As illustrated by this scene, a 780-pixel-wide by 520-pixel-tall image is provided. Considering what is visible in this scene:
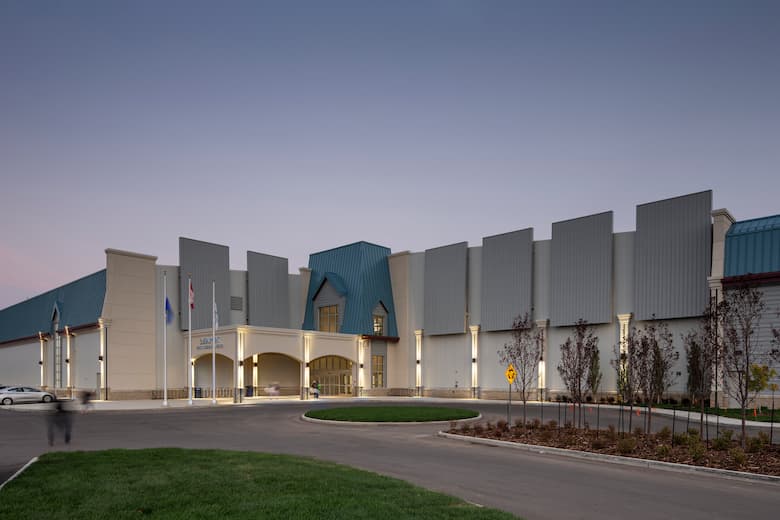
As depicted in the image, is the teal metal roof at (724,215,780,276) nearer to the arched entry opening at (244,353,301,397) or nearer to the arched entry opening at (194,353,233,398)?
the arched entry opening at (244,353,301,397)

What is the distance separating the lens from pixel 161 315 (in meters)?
48.4

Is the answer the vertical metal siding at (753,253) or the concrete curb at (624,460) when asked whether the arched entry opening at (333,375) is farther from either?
the concrete curb at (624,460)

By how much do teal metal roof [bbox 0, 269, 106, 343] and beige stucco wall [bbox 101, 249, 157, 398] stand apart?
1.30m

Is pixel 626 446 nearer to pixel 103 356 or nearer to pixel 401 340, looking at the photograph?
pixel 401 340

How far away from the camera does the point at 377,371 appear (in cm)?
5494

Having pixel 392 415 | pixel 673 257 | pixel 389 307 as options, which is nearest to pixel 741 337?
pixel 673 257

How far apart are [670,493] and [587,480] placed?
1.73 metres

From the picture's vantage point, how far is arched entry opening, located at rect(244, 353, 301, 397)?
5150 centimetres

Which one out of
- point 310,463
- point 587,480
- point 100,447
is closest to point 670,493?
point 587,480

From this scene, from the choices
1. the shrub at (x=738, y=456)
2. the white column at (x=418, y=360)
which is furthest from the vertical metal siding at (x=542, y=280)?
the shrub at (x=738, y=456)

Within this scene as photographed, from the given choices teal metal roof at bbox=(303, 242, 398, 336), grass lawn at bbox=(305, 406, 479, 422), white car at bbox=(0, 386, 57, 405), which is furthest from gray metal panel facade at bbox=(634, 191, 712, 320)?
white car at bbox=(0, 386, 57, 405)

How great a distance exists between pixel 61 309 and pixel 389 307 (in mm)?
30378

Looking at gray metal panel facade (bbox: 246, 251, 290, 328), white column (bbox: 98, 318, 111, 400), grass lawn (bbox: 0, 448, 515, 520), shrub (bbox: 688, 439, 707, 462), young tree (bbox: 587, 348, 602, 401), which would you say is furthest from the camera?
gray metal panel facade (bbox: 246, 251, 290, 328)

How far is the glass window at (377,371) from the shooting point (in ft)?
179
